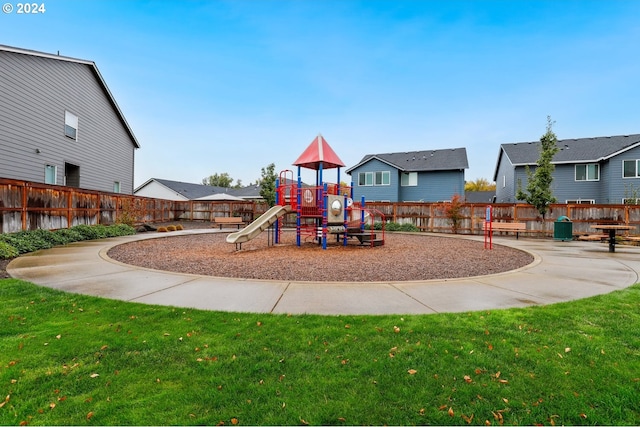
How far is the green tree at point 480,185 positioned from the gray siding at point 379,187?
138ft

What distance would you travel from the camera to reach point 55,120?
16.9m

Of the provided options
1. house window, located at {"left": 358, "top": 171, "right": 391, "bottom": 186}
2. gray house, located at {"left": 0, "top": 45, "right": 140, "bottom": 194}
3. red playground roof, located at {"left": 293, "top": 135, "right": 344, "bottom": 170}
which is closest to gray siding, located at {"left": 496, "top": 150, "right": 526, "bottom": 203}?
house window, located at {"left": 358, "top": 171, "right": 391, "bottom": 186}

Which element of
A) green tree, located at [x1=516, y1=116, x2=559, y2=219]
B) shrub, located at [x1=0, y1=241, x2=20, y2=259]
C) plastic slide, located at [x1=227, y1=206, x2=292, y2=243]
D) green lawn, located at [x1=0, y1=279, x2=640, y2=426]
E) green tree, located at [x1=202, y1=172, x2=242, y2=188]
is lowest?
green lawn, located at [x1=0, y1=279, x2=640, y2=426]

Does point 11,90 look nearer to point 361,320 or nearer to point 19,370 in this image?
point 19,370

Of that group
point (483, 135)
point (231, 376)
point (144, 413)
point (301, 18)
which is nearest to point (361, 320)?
point (231, 376)

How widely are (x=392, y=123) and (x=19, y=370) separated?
3005 centimetres

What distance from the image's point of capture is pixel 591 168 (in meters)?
23.9

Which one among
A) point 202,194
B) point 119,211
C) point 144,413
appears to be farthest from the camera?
point 202,194

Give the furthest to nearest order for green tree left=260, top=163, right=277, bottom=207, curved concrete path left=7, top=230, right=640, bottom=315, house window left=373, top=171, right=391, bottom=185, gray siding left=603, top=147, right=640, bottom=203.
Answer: house window left=373, top=171, right=391, bottom=185 < green tree left=260, top=163, right=277, bottom=207 < gray siding left=603, top=147, right=640, bottom=203 < curved concrete path left=7, top=230, right=640, bottom=315

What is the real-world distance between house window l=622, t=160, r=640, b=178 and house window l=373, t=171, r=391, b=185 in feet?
56.3

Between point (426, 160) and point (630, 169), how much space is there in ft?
48.1

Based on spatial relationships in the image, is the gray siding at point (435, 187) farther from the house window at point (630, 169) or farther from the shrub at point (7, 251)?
the shrub at point (7, 251)

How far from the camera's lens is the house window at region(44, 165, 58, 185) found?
16312 mm

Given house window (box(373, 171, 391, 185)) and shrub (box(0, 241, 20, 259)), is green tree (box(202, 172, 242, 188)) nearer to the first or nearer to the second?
house window (box(373, 171, 391, 185))
